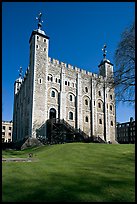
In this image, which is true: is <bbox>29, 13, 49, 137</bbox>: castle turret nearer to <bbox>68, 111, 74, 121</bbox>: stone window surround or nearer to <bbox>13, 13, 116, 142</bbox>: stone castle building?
<bbox>13, 13, 116, 142</bbox>: stone castle building

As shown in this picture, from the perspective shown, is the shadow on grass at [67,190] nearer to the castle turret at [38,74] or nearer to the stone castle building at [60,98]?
the stone castle building at [60,98]

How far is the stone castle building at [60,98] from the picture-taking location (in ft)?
109

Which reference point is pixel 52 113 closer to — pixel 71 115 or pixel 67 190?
pixel 71 115

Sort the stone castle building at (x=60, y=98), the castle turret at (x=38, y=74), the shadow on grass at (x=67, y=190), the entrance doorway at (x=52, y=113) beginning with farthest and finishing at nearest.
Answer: the entrance doorway at (x=52, y=113)
the stone castle building at (x=60, y=98)
the castle turret at (x=38, y=74)
the shadow on grass at (x=67, y=190)

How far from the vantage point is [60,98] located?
36156 mm

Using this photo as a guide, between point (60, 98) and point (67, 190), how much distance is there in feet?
98.9

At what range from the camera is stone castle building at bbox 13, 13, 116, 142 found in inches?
1307

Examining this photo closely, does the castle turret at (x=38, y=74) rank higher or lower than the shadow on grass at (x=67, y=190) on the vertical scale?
higher

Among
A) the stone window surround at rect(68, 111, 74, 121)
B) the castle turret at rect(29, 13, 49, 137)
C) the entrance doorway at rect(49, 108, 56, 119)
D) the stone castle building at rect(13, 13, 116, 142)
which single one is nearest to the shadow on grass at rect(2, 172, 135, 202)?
the stone castle building at rect(13, 13, 116, 142)

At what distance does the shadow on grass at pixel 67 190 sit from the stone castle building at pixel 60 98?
2411 centimetres

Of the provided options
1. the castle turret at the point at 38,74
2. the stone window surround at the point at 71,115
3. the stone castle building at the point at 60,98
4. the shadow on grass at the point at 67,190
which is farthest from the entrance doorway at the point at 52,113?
the shadow on grass at the point at 67,190

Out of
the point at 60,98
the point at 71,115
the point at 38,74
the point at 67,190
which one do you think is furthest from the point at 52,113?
the point at 67,190

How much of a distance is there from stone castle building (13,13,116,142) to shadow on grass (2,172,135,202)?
24.1m

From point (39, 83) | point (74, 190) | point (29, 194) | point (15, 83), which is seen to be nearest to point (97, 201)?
point (74, 190)
